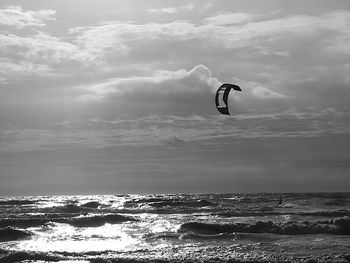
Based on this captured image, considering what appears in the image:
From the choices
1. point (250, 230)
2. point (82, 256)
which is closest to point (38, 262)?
point (82, 256)

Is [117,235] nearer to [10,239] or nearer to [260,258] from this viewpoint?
[10,239]

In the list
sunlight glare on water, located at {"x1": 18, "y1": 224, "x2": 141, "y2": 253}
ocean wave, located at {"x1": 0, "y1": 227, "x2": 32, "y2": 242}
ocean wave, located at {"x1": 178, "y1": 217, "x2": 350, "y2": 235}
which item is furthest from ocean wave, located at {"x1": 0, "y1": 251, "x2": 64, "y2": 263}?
ocean wave, located at {"x1": 178, "y1": 217, "x2": 350, "y2": 235}

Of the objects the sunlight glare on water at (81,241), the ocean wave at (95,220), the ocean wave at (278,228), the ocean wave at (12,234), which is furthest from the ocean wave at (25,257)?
the ocean wave at (95,220)

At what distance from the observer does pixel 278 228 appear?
86.2 feet

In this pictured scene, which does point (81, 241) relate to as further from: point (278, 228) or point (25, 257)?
point (278, 228)

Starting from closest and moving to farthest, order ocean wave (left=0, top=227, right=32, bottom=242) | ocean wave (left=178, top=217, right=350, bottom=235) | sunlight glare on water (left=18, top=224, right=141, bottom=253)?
sunlight glare on water (left=18, top=224, right=141, bottom=253) → ocean wave (left=178, top=217, right=350, bottom=235) → ocean wave (left=0, top=227, right=32, bottom=242)

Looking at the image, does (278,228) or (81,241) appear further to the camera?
(278,228)

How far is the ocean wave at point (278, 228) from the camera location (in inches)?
1000

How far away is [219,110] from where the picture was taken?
18.2 metres

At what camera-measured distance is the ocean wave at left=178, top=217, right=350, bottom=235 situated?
25406 millimetres

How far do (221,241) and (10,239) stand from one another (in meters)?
11.1

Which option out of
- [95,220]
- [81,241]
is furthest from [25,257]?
[95,220]

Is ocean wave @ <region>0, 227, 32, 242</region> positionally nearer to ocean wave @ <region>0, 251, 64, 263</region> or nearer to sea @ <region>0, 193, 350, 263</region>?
sea @ <region>0, 193, 350, 263</region>

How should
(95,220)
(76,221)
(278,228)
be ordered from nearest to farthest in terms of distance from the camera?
1. (278,228)
2. (76,221)
3. (95,220)
